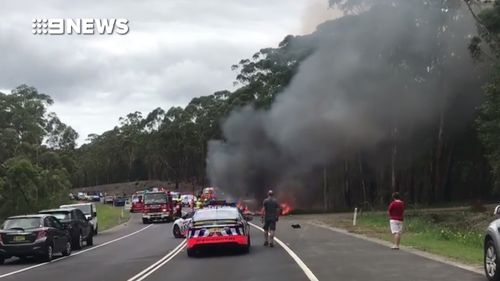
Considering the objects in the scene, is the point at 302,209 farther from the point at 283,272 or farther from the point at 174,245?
the point at 283,272

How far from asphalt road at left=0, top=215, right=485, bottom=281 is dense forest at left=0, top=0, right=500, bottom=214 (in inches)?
898

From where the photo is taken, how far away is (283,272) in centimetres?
1323

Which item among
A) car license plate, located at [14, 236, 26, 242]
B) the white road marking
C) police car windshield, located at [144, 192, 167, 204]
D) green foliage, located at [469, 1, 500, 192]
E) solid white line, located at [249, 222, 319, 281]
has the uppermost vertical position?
green foliage, located at [469, 1, 500, 192]

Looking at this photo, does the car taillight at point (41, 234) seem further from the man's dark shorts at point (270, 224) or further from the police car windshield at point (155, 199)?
the police car windshield at point (155, 199)

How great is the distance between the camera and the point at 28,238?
18422 mm

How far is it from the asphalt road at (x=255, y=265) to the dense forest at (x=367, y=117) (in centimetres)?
2281

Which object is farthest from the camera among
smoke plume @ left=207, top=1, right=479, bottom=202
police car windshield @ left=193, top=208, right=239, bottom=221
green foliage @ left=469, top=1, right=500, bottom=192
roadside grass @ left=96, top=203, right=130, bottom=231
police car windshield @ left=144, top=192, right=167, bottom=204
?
roadside grass @ left=96, top=203, right=130, bottom=231

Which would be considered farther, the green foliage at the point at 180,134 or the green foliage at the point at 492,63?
the green foliage at the point at 180,134

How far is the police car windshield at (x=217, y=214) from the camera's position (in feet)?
58.8

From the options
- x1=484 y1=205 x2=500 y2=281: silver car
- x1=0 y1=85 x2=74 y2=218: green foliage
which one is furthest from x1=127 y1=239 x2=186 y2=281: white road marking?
x1=0 y1=85 x2=74 y2=218: green foliage

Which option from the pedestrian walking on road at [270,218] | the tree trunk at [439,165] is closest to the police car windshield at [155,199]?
the tree trunk at [439,165]

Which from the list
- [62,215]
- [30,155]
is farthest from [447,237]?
[30,155]

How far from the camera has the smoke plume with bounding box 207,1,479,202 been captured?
42.5 m

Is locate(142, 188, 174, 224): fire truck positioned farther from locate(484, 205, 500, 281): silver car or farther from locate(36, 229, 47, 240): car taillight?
locate(484, 205, 500, 281): silver car
